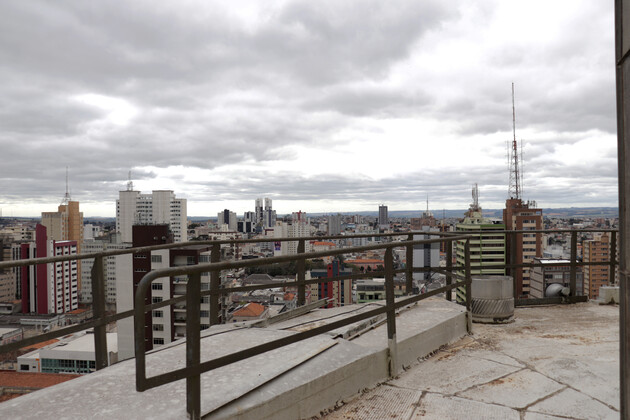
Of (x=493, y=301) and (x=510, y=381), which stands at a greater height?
(x=493, y=301)

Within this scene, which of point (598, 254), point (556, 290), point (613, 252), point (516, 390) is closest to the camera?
point (516, 390)

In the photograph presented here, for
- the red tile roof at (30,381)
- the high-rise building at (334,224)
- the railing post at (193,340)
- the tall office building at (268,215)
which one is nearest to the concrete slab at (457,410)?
the railing post at (193,340)

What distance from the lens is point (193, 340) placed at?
7.05 feet

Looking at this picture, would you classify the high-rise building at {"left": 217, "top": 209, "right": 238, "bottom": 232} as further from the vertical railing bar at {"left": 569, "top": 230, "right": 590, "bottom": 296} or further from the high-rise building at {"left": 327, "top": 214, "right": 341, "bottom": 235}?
the vertical railing bar at {"left": 569, "top": 230, "right": 590, "bottom": 296}

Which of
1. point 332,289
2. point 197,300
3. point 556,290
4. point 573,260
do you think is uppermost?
point 197,300

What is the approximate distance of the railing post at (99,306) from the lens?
321 cm

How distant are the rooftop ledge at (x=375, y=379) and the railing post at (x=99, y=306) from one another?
1.06ft

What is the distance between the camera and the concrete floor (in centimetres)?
288

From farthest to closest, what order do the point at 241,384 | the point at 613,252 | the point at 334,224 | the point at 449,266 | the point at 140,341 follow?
the point at 334,224 → the point at 613,252 → the point at 449,266 → the point at 241,384 → the point at 140,341

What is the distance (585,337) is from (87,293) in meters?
104

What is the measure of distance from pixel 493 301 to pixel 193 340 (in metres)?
4.34

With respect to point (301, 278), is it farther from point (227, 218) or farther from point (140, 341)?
point (227, 218)

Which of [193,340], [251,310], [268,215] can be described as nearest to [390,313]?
[193,340]

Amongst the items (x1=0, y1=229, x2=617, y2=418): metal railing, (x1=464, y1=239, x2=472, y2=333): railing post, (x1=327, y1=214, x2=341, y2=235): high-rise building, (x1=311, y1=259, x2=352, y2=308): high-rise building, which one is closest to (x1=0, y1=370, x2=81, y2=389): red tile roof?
(x1=311, y1=259, x2=352, y2=308): high-rise building
